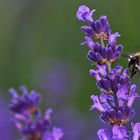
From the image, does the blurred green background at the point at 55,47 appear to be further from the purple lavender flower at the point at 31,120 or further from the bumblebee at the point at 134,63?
the bumblebee at the point at 134,63

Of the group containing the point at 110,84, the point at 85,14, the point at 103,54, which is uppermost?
the point at 85,14

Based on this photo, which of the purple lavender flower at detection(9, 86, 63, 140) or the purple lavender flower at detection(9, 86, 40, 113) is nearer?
the purple lavender flower at detection(9, 86, 63, 140)

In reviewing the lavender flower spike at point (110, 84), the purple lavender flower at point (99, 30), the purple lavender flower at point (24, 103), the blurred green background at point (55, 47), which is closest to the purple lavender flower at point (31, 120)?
the purple lavender flower at point (24, 103)

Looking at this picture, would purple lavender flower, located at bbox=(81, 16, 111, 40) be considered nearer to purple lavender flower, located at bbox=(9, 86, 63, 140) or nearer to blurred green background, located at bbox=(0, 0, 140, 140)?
purple lavender flower, located at bbox=(9, 86, 63, 140)

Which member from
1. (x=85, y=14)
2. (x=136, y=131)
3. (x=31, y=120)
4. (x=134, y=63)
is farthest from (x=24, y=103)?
(x=136, y=131)

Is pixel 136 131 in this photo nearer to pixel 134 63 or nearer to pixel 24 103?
pixel 134 63

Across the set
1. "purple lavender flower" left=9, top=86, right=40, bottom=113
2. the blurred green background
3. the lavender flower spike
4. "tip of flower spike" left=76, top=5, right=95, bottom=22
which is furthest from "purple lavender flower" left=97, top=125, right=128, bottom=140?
the blurred green background
